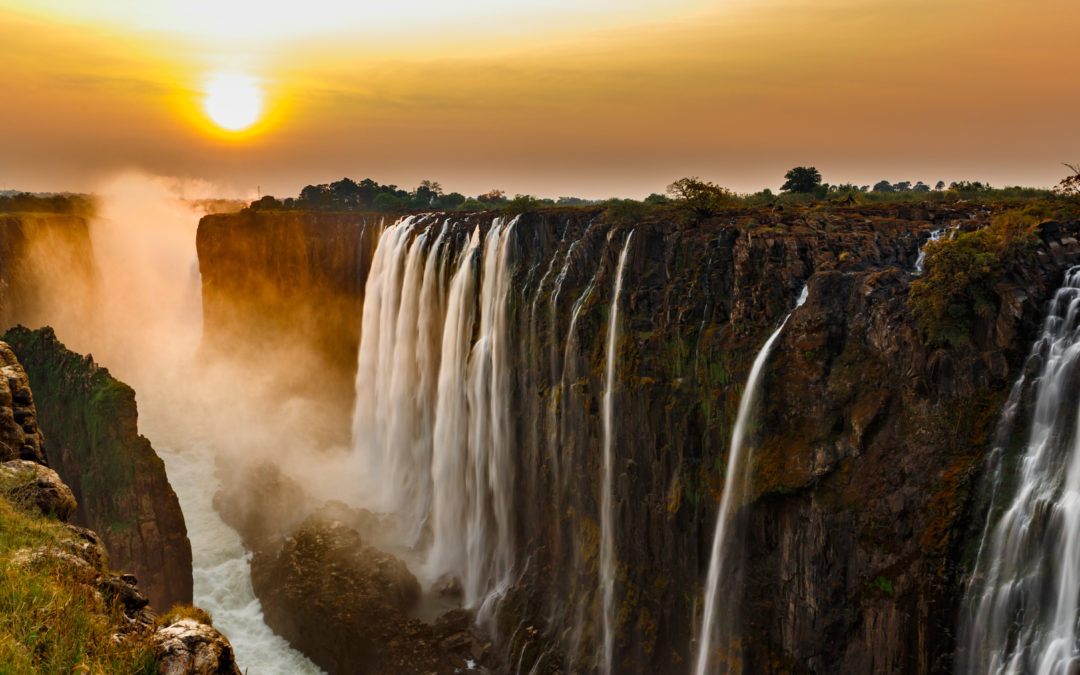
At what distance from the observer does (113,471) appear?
105 ft

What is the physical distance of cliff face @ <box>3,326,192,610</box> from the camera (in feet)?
100

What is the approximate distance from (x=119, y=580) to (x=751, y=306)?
58.8 feet

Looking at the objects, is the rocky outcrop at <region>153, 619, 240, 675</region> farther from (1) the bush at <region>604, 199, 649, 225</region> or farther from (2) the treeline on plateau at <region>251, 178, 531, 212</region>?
(2) the treeline on plateau at <region>251, 178, 531, 212</region>

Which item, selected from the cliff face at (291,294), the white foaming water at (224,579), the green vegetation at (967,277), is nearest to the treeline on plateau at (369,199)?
the cliff face at (291,294)

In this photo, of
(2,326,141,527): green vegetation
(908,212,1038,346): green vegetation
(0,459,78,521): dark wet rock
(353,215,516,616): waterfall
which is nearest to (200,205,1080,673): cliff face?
(908,212,1038,346): green vegetation

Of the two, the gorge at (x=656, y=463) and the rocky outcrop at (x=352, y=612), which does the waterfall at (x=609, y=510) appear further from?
the rocky outcrop at (x=352, y=612)

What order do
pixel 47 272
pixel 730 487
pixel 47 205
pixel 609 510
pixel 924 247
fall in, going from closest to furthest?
pixel 924 247 → pixel 730 487 → pixel 609 510 → pixel 47 272 → pixel 47 205

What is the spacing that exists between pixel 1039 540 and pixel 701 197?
1598cm

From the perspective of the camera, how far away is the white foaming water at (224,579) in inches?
1073

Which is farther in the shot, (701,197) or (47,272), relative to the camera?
(47,272)

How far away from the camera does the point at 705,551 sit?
21094 millimetres

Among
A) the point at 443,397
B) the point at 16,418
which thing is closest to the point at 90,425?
the point at 443,397

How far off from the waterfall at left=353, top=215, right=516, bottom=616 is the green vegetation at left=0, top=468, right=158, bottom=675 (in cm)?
2277

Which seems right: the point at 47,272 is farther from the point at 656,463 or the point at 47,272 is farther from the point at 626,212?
the point at 656,463
